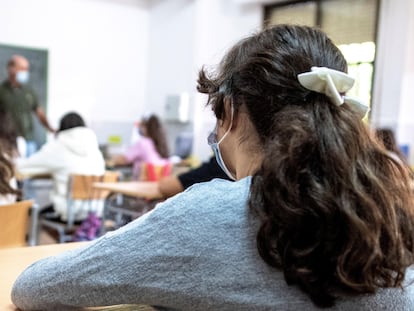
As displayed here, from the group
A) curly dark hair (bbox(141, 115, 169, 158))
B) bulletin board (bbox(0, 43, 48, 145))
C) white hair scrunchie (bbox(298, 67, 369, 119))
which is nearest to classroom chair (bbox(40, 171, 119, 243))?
curly dark hair (bbox(141, 115, 169, 158))

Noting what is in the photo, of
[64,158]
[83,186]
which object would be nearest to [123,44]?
[64,158]

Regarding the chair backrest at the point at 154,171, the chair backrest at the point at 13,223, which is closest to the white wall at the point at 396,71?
the chair backrest at the point at 154,171

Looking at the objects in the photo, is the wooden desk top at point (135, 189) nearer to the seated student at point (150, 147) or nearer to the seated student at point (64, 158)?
the seated student at point (64, 158)

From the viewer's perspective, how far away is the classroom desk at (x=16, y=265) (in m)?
0.85

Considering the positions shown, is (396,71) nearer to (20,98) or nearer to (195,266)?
(20,98)

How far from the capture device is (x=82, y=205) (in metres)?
3.47

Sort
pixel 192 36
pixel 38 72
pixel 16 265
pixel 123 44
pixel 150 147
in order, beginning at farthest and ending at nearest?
pixel 123 44
pixel 192 36
pixel 38 72
pixel 150 147
pixel 16 265

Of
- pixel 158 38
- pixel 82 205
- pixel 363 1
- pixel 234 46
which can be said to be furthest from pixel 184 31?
pixel 234 46

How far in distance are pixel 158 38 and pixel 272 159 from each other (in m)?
5.87

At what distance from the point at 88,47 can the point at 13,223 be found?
4220 mm

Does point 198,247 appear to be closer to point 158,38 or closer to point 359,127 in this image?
point 359,127

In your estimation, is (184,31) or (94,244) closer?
(94,244)

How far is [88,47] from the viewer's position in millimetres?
5938

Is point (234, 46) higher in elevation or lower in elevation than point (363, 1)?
lower
